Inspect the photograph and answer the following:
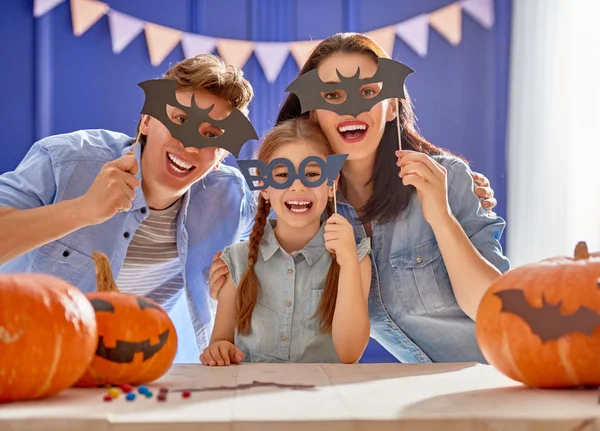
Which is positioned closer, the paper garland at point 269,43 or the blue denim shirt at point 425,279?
the blue denim shirt at point 425,279

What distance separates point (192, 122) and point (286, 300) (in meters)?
0.50

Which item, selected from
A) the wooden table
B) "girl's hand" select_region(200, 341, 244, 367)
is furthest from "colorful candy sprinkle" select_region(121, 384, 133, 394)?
"girl's hand" select_region(200, 341, 244, 367)

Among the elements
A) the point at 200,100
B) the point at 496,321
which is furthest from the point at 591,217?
the point at 496,321

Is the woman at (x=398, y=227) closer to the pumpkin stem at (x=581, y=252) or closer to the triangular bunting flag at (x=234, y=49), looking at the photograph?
the pumpkin stem at (x=581, y=252)

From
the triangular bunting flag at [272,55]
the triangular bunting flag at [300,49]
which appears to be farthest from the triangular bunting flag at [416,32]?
the triangular bunting flag at [272,55]

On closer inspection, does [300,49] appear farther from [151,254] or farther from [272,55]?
[151,254]

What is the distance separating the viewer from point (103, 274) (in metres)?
1.11

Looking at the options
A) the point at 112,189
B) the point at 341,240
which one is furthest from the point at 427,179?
the point at 112,189

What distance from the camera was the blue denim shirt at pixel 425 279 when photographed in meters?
1.68

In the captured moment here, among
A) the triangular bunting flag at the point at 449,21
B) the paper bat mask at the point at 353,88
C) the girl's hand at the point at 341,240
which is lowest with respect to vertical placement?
the girl's hand at the point at 341,240

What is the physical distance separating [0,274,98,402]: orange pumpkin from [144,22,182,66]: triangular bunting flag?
9.42 feet

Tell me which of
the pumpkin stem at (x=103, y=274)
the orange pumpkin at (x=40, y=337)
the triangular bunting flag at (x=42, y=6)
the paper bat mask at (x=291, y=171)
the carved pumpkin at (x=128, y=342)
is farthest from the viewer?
the triangular bunting flag at (x=42, y=6)

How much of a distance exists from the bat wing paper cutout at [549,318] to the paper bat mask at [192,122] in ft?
2.21

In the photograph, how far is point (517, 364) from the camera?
3.00ft
